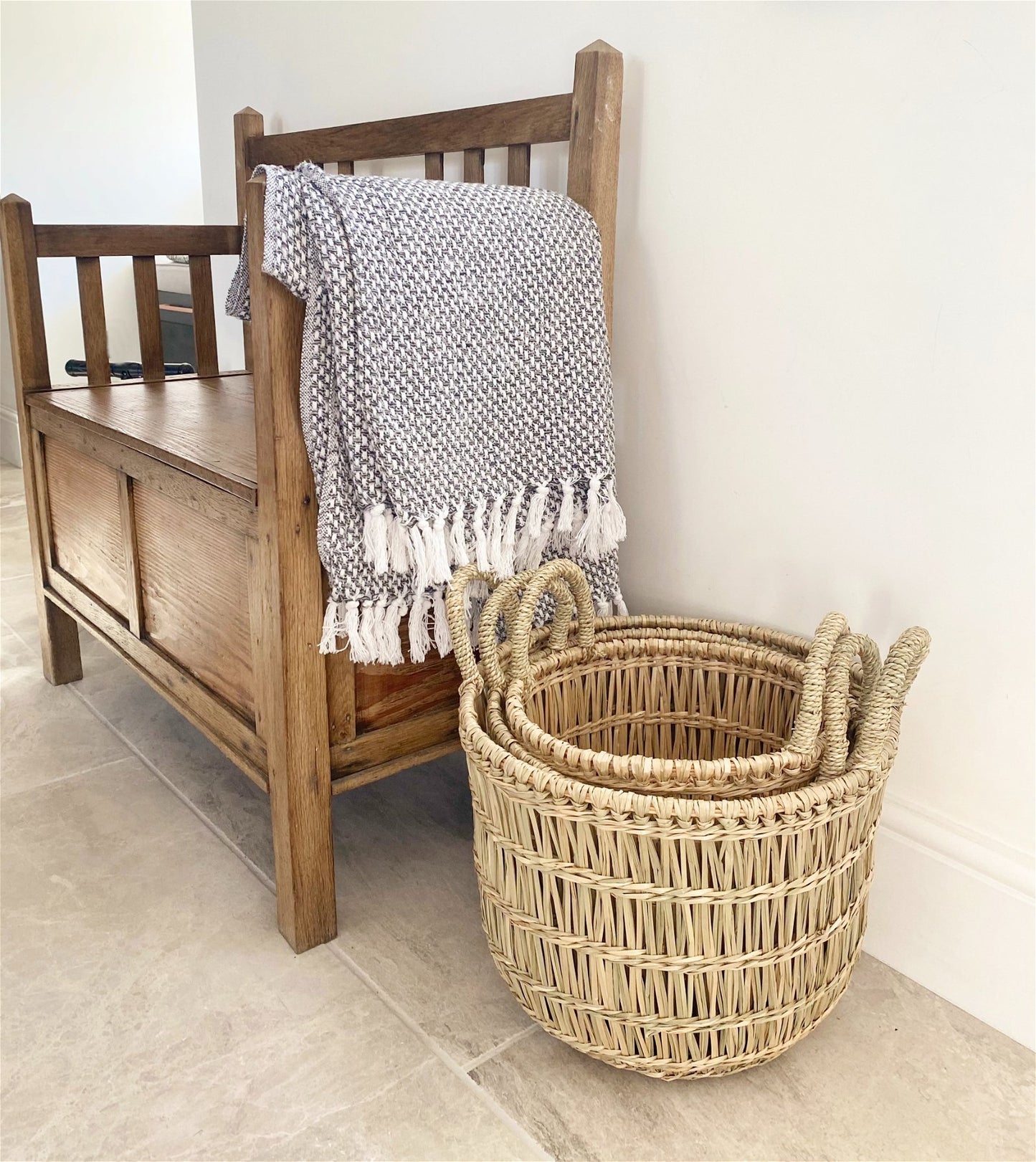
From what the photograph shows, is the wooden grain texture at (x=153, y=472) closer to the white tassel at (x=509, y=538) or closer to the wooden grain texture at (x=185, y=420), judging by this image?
the wooden grain texture at (x=185, y=420)

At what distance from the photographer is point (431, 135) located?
1.25m

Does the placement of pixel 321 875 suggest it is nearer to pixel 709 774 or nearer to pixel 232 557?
pixel 232 557

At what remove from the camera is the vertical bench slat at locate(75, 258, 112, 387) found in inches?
58.5

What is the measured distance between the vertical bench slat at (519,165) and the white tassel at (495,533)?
41 centimetres

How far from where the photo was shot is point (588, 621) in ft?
3.25

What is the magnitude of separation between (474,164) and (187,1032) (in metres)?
0.98

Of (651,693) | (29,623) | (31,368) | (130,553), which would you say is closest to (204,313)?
(31,368)

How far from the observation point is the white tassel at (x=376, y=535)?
89cm

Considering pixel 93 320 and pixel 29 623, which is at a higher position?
pixel 93 320

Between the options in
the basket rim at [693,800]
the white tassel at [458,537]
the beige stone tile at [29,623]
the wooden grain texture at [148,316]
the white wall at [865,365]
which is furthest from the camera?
the beige stone tile at [29,623]

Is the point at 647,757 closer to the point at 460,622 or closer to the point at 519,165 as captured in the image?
the point at 460,622

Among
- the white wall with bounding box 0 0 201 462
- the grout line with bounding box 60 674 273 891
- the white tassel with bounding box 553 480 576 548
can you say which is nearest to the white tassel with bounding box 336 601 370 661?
the white tassel with bounding box 553 480 576 548

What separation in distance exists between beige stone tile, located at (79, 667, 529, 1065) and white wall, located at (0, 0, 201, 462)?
1.73 m

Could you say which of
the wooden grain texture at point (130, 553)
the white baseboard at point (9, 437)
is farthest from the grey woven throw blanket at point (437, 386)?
the white baseboard at point (9, 437)
